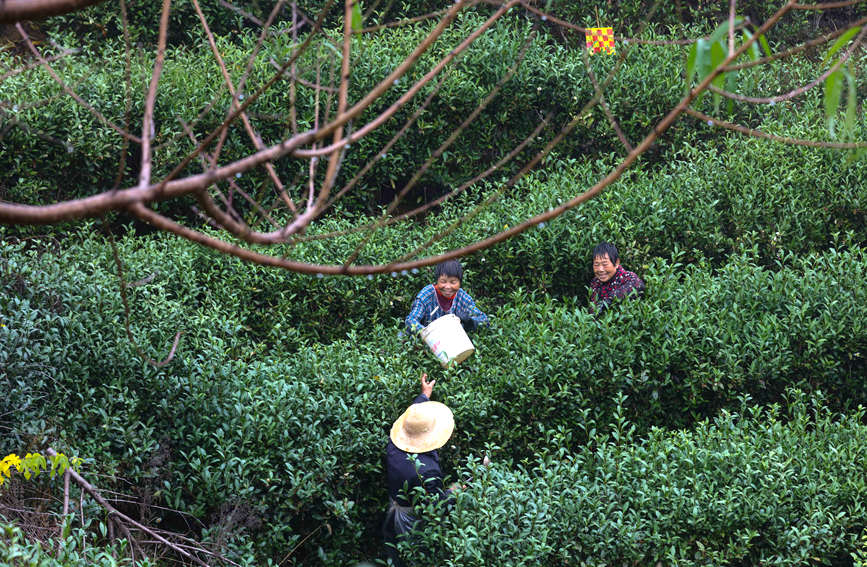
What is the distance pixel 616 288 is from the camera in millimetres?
A: 6840

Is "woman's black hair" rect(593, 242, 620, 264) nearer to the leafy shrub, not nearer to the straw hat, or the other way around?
the straw hat

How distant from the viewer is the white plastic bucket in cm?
609

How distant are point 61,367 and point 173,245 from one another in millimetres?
2411

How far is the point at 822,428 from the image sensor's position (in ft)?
19.0

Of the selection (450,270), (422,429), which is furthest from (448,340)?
(422,429)

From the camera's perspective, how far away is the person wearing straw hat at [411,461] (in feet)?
16.2

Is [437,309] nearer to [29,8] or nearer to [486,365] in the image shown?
[486,365]

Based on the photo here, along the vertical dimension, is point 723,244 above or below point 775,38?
below

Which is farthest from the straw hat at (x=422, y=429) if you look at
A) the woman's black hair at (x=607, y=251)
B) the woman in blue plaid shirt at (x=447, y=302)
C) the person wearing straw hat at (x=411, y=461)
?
the woman's black hair at (x=607, y=251)

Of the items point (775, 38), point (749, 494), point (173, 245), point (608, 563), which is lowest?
point (608, 563)

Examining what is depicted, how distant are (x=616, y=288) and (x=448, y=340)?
1531mm

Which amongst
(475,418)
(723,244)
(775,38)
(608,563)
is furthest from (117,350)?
(775,38)

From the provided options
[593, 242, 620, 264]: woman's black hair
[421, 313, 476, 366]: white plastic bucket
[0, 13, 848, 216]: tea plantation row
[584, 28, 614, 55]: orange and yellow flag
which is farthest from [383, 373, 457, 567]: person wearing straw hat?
[0, 13, 848, 216]: tea plantation row

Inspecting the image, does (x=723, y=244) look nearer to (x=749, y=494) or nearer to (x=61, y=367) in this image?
(x=749, y=494)
